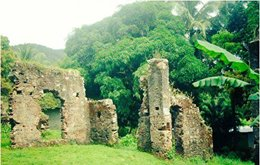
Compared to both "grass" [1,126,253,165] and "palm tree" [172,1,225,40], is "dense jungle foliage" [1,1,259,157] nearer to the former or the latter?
"palm tree" [172,1,225,40]

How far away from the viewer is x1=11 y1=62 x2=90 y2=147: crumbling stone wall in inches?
605

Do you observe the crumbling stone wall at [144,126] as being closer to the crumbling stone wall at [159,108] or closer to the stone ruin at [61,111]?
the crumbling stone wall at [159,108]

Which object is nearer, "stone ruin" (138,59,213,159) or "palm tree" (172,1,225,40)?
"stone ruin" (138,59,213,159)

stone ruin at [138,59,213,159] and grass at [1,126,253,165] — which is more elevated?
stone ruin at [138,59,213,159]

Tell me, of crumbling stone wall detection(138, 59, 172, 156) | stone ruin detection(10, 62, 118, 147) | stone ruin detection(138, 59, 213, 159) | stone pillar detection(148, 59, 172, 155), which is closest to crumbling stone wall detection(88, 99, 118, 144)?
stone ruin detection(10, 62, 118, 147)

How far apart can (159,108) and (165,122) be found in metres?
0.69

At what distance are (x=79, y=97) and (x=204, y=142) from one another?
689 centimetres

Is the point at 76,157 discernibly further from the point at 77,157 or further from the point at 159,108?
the point at 159,108

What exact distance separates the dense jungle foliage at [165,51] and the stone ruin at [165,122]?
392 cm

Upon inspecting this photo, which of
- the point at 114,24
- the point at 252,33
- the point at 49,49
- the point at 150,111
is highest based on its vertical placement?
the point at 49,49

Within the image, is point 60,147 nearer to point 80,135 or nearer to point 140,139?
point 80,135

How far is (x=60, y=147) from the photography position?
1591 centimetres

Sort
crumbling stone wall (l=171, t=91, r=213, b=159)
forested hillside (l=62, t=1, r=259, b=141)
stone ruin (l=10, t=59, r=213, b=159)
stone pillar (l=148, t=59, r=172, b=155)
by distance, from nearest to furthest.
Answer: stone ruin (l=10, t=59, r=213, b=159), stone pillar (l=148, t=59, r=172, b=155), crumbling stone wall (l=171, t=91, r=213, b=159), forested hillside (l=62, t=1, r=259, b=141)

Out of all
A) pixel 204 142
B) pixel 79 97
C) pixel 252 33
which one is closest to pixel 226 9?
pixel 252 33
